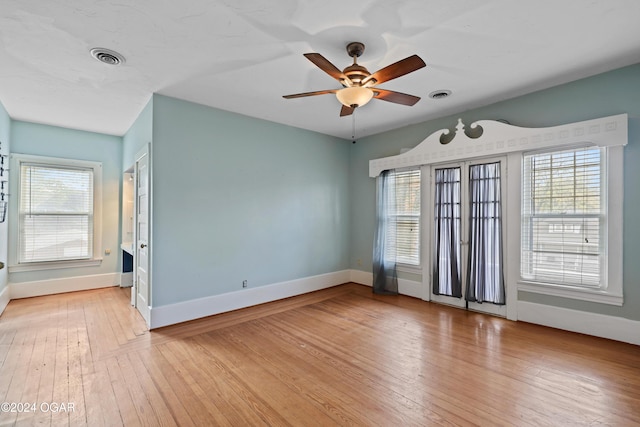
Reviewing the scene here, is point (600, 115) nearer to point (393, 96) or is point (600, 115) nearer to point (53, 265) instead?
point (393, 96)

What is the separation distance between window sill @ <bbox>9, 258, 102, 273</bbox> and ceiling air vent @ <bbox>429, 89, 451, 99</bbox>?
6.11 meters

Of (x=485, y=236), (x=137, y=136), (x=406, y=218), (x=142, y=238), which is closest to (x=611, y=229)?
(x=485, y=236)

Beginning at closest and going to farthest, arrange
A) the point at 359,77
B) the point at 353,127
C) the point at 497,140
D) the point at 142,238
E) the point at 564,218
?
the point at 359,77 → the point at 564,218 → the point at 497,140 → the point at 142,238 → the point at 353,127

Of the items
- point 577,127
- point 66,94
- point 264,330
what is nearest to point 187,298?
point 264,330

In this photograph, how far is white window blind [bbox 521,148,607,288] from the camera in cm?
328

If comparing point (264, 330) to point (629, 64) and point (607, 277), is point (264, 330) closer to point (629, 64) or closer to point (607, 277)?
point (607, 277)

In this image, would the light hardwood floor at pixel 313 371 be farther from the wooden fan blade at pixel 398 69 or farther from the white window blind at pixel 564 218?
the wooden fan blade at pixel 398 69

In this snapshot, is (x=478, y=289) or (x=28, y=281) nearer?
(x=478, y=289)

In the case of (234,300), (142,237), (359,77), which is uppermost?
(359,77)

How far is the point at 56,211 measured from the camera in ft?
16.4

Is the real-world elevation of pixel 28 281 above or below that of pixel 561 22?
below

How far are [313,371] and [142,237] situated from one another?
2908 mm

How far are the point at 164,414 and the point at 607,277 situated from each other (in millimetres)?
4353

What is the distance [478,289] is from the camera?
411 centimetres
